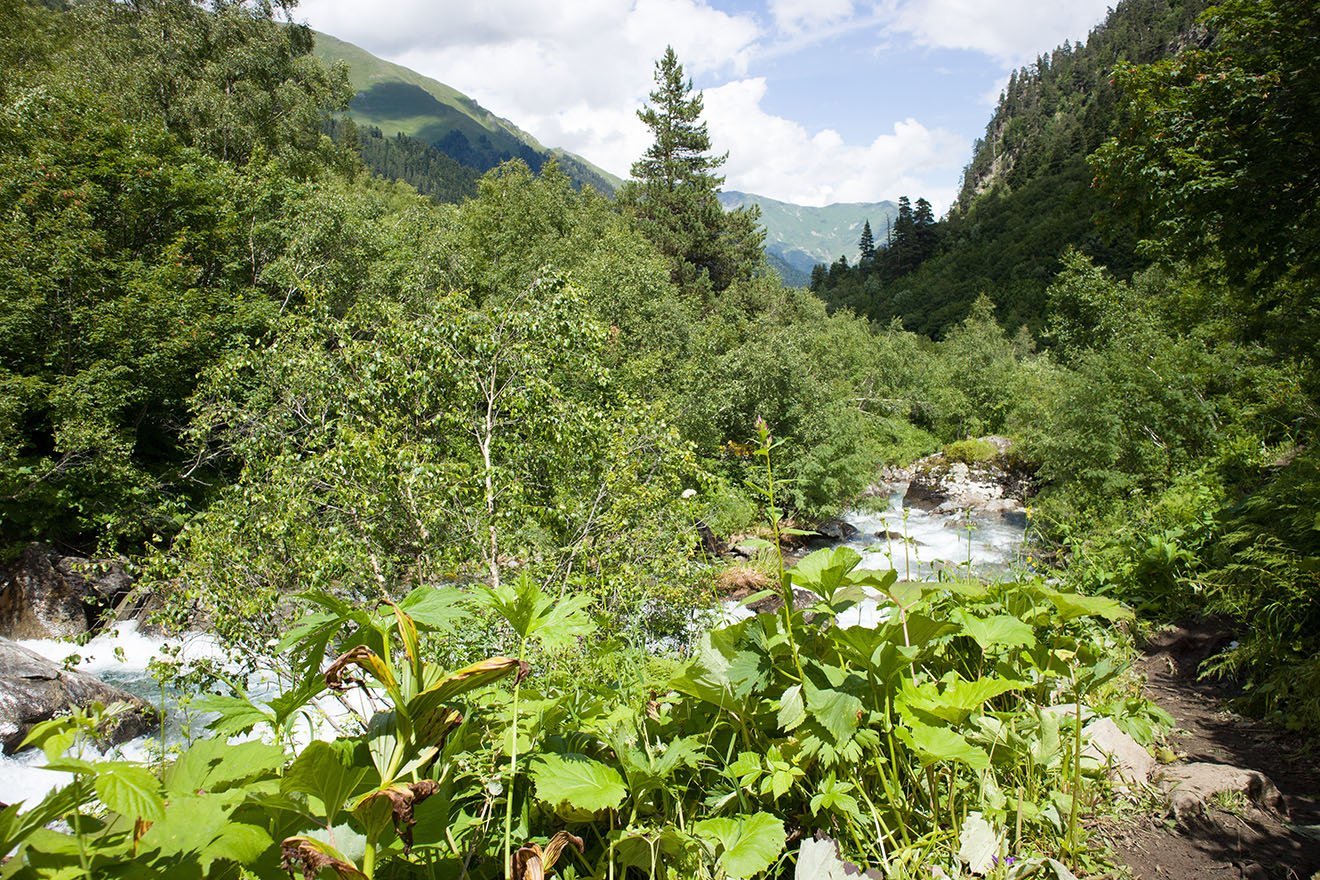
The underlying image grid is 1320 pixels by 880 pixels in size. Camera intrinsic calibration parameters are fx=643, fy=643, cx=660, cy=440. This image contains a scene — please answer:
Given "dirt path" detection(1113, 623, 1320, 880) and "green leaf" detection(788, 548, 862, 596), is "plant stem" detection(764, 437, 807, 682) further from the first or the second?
"dirt path" detection(1113, 623, 1320, 880)

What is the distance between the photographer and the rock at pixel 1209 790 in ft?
6.64

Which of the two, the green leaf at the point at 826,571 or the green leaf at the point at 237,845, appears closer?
the green leaf at the point at 237,845

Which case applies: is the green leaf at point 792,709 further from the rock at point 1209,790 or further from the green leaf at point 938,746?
the rock at point 1209,790

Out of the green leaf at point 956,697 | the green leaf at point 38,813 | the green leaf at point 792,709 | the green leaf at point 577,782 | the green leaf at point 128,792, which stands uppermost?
the green leaf at point 128,792

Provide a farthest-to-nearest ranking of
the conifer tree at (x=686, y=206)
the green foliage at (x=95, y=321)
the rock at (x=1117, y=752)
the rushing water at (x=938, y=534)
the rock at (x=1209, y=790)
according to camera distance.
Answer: the conifer tree at (x=686, y=206) → the rushing water at (x=938, y=534) → the green foliage at (x=95, y=321) → the rock at (x=1117, y=752) → the rock at (x=1209, y=790)

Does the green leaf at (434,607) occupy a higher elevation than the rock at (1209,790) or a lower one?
higher

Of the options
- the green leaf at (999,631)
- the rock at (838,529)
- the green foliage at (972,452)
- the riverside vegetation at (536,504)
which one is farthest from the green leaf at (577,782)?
the green foliage at (972,452)

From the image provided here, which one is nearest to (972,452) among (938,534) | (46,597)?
(938,534)

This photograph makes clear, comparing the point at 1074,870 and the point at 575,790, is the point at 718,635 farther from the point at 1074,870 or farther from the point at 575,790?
the point at 1074,870

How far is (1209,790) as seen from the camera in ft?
7.06

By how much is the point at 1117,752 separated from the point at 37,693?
39.9 ft

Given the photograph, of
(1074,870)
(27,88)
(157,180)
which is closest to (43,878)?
(1074,870)

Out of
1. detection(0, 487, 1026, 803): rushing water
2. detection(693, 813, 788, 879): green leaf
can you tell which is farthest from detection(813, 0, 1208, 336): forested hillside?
detection(693, 813, 788, 879): green leaf

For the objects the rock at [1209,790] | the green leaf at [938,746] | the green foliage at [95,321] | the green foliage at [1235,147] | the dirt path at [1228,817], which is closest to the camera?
the green leaf at [938,746]
